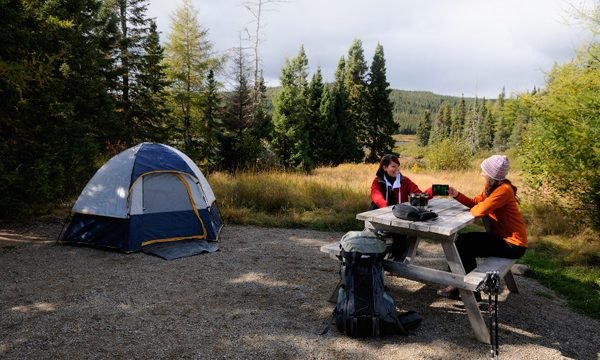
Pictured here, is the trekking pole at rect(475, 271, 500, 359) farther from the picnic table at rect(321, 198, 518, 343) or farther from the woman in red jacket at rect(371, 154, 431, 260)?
the woman in red jacket at rect(371, 154, 431, 260)

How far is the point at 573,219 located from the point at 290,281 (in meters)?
5.76

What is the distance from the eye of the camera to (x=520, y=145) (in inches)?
348

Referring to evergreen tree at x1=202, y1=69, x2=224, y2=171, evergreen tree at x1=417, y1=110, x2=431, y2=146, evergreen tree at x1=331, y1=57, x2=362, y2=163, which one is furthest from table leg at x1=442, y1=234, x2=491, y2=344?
evergreen tree at x1=417, y1=110, x2=431, y2=146

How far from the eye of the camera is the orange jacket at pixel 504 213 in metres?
3.90

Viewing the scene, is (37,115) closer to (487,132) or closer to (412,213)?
(412,213)

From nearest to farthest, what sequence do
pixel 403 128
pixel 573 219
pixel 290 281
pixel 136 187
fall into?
pixel 290 281, pixel 136 187, pixel 573 219, pixel 403 128

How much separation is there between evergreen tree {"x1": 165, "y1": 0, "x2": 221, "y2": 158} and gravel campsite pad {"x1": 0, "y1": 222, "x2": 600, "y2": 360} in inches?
666

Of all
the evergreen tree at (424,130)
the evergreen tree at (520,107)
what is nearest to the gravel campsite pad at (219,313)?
the evergreen tree at (520,107)

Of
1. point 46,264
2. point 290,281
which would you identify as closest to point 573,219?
point 290,281

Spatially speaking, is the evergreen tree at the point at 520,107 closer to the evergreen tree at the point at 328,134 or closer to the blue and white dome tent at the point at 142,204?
the blue and white dome tent at the point at 142,204

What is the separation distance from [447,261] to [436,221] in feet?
1.33

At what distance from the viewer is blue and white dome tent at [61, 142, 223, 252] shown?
625 cm

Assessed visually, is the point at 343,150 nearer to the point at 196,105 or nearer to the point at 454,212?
the point at 196,105

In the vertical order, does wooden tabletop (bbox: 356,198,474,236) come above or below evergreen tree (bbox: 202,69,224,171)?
below
